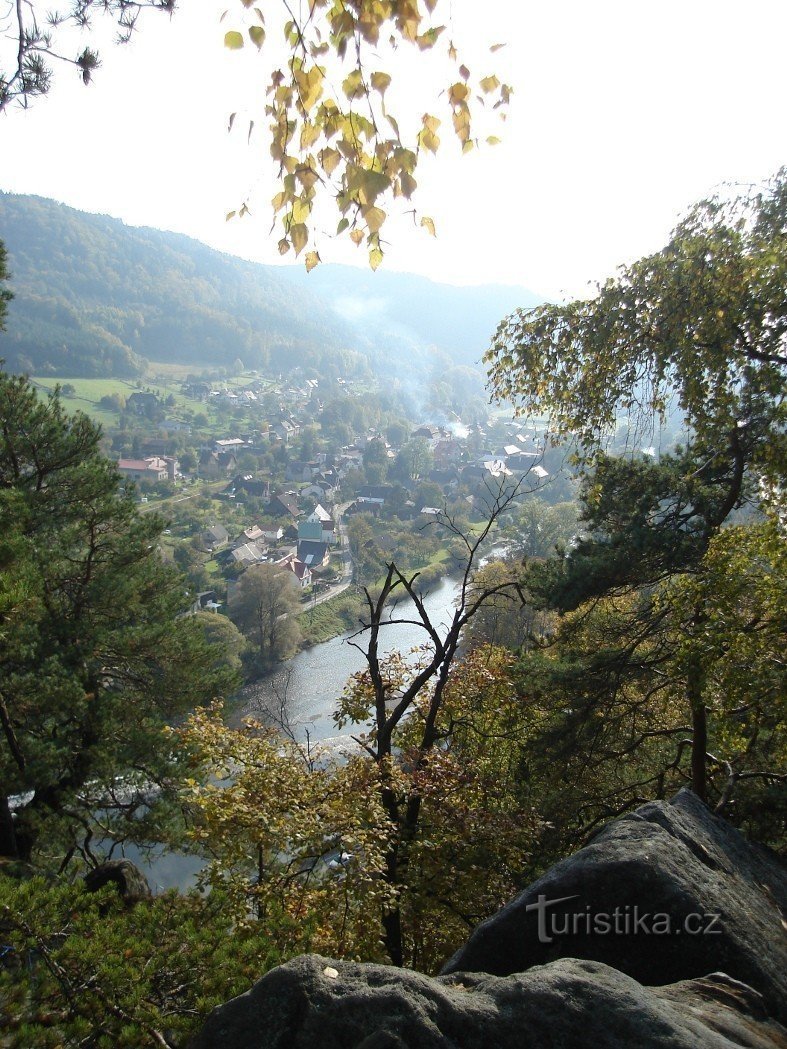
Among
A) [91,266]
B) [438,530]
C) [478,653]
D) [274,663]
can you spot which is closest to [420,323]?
[91,266]

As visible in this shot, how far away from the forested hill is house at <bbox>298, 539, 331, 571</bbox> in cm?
6441

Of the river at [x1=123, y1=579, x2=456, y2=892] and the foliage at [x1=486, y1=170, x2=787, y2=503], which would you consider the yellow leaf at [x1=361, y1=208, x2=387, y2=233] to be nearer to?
the foliage at [x1=486, y1=170, x2=787, y2=503]

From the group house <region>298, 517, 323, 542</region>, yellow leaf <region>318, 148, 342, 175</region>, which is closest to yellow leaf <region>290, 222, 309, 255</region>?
yellow leaf <region>318, 148, 342, 175</region>

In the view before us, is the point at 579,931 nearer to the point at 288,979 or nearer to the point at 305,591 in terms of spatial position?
the point at 288,979

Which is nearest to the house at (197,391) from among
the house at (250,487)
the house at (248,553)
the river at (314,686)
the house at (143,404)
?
the house at (143,404)

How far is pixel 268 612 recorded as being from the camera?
96.5ft

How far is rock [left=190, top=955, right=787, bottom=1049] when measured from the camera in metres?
2.05

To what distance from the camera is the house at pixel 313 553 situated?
144 feet

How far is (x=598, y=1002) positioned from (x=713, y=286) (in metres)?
3.39

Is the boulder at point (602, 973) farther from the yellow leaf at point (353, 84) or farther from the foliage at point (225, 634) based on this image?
the foliage at point (225, 634)

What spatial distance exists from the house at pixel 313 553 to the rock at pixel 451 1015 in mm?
40755

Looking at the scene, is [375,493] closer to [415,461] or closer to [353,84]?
[415,461]

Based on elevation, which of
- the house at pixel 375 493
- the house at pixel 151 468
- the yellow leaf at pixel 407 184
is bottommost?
the house at pixel 151 468

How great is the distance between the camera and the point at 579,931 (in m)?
3.08
